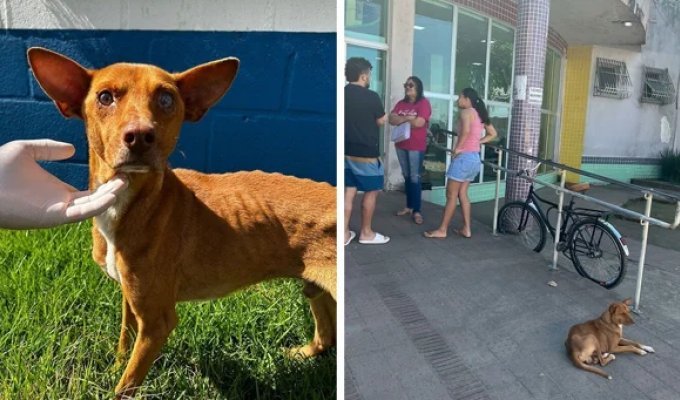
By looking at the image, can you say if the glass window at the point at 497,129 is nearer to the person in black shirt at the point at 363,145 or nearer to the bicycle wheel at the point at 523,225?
the bicycle wheel at the point at 523,225

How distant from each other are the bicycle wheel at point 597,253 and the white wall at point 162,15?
0.74m

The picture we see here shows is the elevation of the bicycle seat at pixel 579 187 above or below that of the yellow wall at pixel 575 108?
below

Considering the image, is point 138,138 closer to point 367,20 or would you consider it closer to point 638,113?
point 367,20

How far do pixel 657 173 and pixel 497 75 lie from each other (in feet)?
1.01

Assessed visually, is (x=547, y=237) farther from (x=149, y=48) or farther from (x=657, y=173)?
(x=149, y=48)

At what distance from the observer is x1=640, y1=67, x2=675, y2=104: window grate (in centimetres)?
74

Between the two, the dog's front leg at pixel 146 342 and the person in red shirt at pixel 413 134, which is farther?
the dog's front leg at pixel 146 342

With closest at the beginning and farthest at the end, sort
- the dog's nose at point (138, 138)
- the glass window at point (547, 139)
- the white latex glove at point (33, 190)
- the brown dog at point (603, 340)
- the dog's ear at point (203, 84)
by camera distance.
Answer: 1. the brown dog at point (603, 340)
2. the glass window at point (547, 139)
3. the dog's nose at point (138, 138)
4. the dog's ear at point (203, 84)
5. the white latex glove at point (33, 190)

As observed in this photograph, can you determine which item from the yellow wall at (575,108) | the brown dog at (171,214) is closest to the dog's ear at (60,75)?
the brown dog at (171,214)

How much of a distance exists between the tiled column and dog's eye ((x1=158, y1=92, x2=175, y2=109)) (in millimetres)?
655

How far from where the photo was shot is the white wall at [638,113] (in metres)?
0.73

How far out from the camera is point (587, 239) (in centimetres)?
70

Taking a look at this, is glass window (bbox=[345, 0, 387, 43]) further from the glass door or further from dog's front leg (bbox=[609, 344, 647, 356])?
dog's front leg (bbox=[609, 344, 647, 356])

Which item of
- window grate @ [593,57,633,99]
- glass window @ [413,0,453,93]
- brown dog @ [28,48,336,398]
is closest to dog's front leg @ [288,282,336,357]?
brown dog @ [28,48,336,398]
